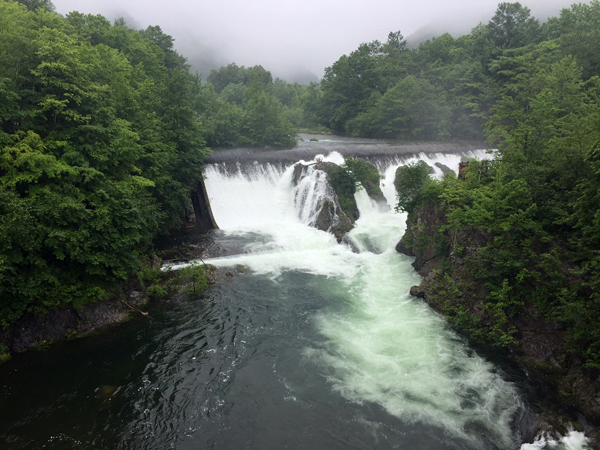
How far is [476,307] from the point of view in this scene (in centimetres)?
1283

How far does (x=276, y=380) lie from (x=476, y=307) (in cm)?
806

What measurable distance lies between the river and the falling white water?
2.3 inches

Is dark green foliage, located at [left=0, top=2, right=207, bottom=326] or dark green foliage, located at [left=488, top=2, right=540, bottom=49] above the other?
dark green foliage, located at [left=488, top=2, right=540, bottom=49]

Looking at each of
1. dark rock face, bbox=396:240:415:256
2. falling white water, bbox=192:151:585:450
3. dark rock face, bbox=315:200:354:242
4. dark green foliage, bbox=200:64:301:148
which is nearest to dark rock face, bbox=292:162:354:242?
dark rock face, bbox=315:200:354:242

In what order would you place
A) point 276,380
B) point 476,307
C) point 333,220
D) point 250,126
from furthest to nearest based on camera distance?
1. point 250,126
2. point 333,220
3. point 476,307
4. point 276,380

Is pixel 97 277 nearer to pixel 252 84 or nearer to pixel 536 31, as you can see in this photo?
pixel 252 84

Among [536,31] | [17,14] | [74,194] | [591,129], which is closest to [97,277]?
[74,194]

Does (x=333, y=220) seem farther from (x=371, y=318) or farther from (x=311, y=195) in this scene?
(x=371, y=318)

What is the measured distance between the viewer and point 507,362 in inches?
439

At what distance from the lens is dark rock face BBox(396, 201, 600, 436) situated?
31.1 feet

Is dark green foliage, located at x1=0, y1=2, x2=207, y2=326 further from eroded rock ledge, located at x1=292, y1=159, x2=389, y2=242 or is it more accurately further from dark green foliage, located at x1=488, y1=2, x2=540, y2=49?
dark green foliage, located at x1=488, y1=2, x2=540, y2=49

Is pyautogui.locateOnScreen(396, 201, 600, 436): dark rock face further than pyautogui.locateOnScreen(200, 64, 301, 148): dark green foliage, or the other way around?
pyautogui.locateOnScreen(200, 64, 301, 148): dark green foliage

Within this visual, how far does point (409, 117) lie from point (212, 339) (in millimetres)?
42286

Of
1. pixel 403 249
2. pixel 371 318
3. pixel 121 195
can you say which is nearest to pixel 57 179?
pixel 121 195
